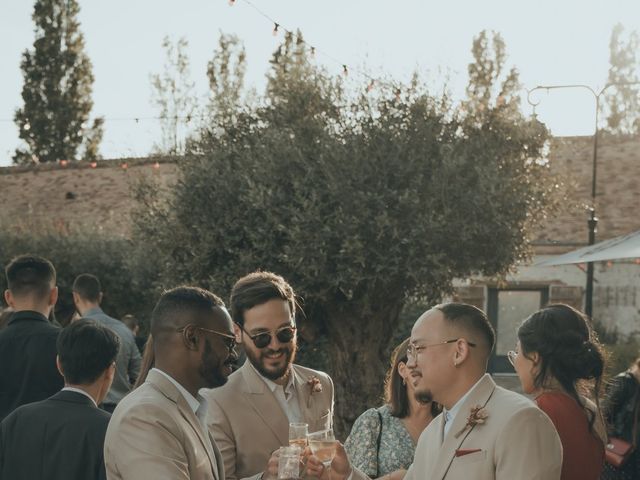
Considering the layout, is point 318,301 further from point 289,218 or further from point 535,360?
point 535,360

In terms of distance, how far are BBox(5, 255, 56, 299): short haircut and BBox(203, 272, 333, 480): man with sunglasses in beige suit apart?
92.4 inches

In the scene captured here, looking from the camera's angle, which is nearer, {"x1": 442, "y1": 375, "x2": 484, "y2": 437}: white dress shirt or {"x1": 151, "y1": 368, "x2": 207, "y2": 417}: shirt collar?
{"x1": 151, "y1": 368, "x2": 207, "y2": 417}: shirt collar

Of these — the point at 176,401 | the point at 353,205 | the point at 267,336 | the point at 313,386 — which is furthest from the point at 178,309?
the point at 353,205

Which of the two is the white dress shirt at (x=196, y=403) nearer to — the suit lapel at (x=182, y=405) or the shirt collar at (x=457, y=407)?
the suit lapel at (x=182, y=405)

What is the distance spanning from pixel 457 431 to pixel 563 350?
46.2 inches

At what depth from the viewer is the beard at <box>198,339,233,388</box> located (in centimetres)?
344

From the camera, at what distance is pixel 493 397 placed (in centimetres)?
368

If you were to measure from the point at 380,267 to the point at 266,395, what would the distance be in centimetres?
806

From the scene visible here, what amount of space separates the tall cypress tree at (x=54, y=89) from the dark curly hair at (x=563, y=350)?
31.3 metres

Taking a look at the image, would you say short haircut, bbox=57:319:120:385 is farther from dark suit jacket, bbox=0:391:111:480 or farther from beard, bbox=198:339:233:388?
beard, bbox=198:339:233:388

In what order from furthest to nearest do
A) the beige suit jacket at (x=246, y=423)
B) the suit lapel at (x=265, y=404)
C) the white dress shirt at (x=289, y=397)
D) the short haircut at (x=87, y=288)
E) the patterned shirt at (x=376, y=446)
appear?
the short haircut at (x=87, y=288) → the patterned shirt at (x=376, y=446) → the white dress shirt at (x=289, y=397) → the suit lapel at (x=265, y=404) → the beige suit jacket at (x=246, y=423)

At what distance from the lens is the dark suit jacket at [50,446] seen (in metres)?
4.34

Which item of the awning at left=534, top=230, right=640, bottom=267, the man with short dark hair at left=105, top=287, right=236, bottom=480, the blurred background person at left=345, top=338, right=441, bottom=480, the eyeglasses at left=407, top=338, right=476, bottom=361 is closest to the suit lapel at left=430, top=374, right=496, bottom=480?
the eyeglasses at left=407, top=338, right=476, bottom=361

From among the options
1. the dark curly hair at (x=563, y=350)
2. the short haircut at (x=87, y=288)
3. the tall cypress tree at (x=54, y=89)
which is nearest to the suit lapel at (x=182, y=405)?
the dark curly hair at (x=563, y=350)
